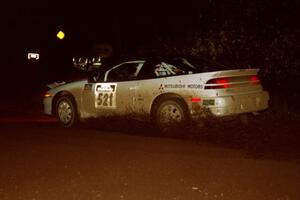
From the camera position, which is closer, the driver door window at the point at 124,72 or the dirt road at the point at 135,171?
the dirt road at the point at 135,171

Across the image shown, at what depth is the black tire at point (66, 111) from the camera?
40.8 ft

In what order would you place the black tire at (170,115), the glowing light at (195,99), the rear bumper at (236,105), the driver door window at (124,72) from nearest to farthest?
the rear bumper at (236,105) < the glowing light at (195,99) < the black tire at (170,115) < the driver door window at (124,72)

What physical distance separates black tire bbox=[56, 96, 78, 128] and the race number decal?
23.5 inches

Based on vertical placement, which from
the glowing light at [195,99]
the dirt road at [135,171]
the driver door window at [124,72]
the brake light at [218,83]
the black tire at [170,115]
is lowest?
the dirt road at [135,171]

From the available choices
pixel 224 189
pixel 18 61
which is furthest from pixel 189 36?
pixel 18 61

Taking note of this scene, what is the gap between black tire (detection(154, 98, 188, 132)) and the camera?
35.5ft

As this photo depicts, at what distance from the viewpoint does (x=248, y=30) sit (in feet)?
50.0

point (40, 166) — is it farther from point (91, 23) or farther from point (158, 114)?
point (91, 23)

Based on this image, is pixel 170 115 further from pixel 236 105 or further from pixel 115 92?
pixel 115 92

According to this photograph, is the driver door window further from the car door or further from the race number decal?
the race number decal

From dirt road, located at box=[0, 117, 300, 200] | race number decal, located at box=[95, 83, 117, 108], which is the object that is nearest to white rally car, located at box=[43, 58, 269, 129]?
race number decal, located at box=[95, 83, 117, 108]

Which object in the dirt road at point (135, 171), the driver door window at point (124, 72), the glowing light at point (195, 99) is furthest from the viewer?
the driver door window at point (124, 72)

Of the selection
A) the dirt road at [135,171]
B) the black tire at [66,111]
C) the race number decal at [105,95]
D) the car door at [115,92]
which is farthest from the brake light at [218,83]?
the black tire at [66,111]

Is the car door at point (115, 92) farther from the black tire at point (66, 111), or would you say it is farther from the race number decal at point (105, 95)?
the black tire at point (66, 111)
